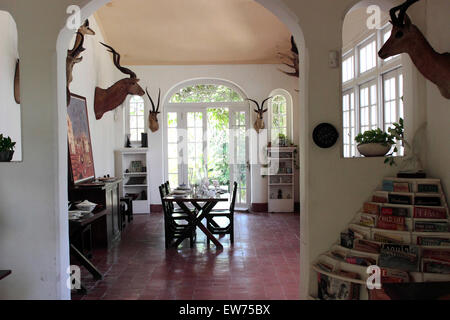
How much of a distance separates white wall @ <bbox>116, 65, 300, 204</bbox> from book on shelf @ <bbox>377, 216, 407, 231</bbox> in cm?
603

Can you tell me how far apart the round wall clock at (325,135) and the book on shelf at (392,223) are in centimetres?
74

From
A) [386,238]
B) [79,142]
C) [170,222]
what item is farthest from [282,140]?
[386,238]

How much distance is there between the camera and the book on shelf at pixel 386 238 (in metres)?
2.79

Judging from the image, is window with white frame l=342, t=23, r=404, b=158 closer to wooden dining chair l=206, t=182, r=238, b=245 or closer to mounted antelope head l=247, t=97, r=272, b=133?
wooden dining chair l=206, t=182, r=238, b=245

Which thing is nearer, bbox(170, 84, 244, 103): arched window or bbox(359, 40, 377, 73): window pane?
bbox(359, 40, 377, 73): window pane

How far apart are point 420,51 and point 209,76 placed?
6.43m

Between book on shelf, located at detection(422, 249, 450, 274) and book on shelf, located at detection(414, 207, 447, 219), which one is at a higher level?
book on shelf, located at detection(414, 207, 447, 219)

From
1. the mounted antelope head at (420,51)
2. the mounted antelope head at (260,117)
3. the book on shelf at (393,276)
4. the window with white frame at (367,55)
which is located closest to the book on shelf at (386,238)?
the book on shelf at (393,276)

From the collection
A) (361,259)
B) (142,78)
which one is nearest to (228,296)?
(361,259)

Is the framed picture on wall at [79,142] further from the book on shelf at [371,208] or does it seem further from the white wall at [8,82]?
the book on shelf at [371,208]

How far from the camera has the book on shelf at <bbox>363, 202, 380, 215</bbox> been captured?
2977 mm

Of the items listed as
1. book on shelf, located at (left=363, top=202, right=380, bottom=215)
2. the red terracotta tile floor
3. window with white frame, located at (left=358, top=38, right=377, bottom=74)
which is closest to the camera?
book on shelf, located at (left=363, top=202, right=380, bottom=215)

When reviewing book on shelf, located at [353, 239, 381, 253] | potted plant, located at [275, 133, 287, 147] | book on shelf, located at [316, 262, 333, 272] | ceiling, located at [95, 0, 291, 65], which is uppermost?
ceiling, located at [95, 0, 291, 65]

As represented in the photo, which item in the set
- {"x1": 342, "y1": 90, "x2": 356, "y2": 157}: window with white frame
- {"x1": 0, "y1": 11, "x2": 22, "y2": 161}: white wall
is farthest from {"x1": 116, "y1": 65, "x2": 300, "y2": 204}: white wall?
{"x1": 0, "y1": 11, "x2": 22, "y2": 161}: white wall
